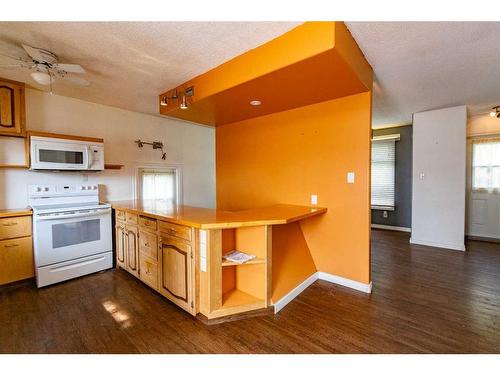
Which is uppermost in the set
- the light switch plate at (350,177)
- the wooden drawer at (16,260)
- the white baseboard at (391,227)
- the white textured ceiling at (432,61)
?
the white textured ceiling at (432,61)

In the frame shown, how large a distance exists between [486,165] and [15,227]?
24.3 ft

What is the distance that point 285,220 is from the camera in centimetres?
205

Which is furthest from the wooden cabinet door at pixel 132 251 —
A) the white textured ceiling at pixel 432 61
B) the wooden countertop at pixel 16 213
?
the white textured ceiling at pixel 432 61

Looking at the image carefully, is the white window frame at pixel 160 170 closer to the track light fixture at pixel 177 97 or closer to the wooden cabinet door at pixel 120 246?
the wooden cabinet door at pixel 120 246

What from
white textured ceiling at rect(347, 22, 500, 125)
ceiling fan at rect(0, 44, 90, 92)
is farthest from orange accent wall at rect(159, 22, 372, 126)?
ceiling fan at rect(0, 44, 90, 92)

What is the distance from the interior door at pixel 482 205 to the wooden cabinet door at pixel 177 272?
5.49 metres

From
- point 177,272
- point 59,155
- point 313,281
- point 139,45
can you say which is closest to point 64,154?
point 59,155

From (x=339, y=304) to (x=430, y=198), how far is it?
312cm

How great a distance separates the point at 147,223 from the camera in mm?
2518

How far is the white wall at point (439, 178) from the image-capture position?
3830 millimetres

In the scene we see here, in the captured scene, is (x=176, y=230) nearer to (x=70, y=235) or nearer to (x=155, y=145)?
(x=70, y=235)

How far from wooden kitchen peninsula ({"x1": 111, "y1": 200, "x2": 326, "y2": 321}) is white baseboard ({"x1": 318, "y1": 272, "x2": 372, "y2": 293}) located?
0.94 m
